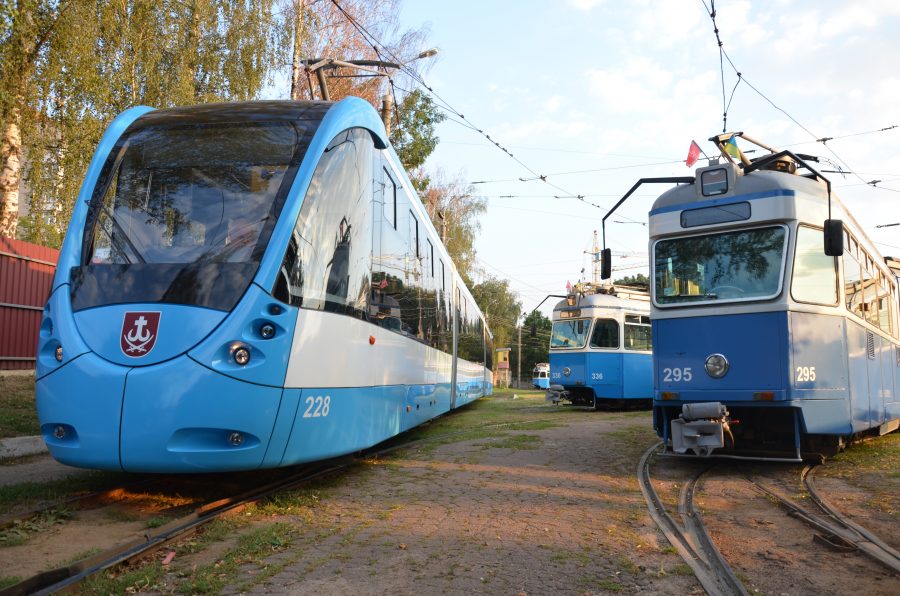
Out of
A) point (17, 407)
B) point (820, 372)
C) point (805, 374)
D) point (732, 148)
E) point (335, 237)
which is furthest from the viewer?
point (17, 407)

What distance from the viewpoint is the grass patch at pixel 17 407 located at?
9664 millimetres

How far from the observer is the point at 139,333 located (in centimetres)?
513

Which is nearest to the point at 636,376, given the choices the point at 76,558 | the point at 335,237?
the point at 335,237

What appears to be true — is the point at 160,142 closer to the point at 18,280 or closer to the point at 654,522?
the point at 654,522

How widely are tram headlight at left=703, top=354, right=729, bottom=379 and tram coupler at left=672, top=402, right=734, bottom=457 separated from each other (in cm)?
47

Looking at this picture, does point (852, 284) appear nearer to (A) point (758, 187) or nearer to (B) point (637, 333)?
(A) point (758, 187)

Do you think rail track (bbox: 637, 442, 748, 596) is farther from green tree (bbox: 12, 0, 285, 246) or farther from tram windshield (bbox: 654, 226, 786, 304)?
green tree (bbox: 12, 0, 285, 246)

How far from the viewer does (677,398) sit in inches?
329

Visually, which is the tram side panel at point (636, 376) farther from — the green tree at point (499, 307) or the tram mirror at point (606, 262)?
the green tree at point (499, 307)

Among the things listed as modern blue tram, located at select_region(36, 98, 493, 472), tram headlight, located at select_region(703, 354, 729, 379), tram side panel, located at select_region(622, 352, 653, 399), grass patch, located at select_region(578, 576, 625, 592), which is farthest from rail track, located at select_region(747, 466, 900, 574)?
tram side panel, located at select_region(622, 352, 653, 399)

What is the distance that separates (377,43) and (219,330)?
21333 millimetres

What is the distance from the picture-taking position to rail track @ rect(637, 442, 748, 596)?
412 cm

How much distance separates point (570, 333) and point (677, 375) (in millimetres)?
13336

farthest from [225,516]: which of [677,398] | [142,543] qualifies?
[677,398]
